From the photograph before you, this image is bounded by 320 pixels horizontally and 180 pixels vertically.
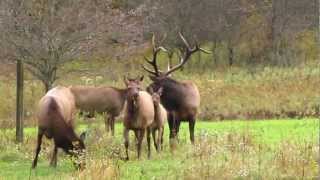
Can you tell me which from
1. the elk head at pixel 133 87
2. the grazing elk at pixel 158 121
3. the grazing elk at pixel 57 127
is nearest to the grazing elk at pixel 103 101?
the grazing elk at pixel 158 121

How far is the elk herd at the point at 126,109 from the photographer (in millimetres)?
13828

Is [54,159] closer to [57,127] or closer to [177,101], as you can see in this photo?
[57,127]

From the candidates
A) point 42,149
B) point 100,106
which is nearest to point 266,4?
point 100,106

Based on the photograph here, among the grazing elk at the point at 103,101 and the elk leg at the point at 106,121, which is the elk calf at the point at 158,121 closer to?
the elk leg at the point at 106,121

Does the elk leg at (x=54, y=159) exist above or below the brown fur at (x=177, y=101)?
below

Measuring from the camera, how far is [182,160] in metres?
13.9

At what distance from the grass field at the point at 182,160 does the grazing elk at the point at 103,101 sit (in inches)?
69.7

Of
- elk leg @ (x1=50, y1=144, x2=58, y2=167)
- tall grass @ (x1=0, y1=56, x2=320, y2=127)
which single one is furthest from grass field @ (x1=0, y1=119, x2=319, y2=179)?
tall grass @ (x1=0, y1=56, x2=320, y2=127)

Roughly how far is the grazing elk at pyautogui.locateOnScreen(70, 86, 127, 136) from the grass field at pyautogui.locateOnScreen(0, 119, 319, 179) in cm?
177

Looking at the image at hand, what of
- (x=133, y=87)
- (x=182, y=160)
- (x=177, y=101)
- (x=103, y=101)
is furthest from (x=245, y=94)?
(x=182, y=160)

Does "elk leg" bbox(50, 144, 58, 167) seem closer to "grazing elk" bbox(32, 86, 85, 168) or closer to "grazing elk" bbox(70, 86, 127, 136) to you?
"grazing elk" bbox(32, 86, 85, 168)

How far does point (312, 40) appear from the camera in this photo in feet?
171

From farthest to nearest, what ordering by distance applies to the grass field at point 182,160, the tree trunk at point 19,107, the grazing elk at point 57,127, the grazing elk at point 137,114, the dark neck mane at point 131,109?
the tree trunk at point 19,107 → the dark neck mane at point 131,109 → the grazing elk at point 137,114 → the grazing elk at point 57,127 → the grass field at point 182,160

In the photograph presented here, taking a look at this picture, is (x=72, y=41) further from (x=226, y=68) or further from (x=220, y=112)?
(x=226, y=68)
